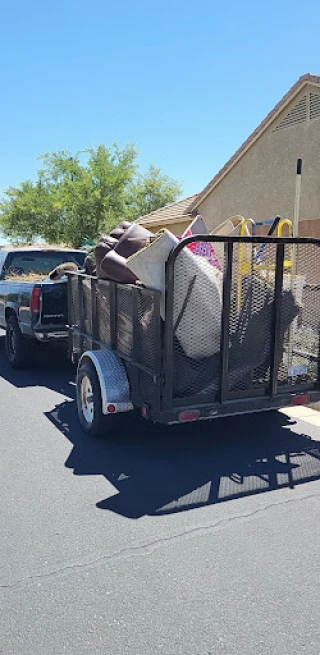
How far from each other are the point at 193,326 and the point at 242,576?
2.05 m

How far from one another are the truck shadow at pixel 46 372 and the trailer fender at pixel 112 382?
219cm

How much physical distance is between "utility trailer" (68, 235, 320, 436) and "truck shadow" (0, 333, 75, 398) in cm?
243

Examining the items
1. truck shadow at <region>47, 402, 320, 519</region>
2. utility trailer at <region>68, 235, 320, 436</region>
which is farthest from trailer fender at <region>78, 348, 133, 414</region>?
truck shadow at <region>47, 402, 320, 519</region>

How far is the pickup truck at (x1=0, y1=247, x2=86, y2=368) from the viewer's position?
26.9ft

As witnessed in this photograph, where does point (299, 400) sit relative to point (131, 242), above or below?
below

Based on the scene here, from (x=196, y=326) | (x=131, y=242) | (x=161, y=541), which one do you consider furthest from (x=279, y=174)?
(x=161, y=541)

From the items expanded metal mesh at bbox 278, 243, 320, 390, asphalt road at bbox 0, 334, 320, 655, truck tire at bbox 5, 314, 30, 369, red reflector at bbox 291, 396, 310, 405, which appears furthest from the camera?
truck tire at bbox 5, 314, 30, 369

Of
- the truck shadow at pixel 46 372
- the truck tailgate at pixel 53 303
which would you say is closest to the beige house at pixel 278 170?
the truck shadow at pixel 46 372

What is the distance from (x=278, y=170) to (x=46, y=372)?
26.2ft

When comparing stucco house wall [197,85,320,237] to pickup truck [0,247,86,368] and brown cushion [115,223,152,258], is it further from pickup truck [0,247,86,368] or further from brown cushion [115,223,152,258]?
brown cushion [115,223,152,258]

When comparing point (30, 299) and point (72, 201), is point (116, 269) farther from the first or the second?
point (72, 201)

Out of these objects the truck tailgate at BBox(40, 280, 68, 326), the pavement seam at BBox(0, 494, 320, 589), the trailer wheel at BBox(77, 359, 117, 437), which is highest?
the truck tailgate at BBox(40, 280, 68, 326)

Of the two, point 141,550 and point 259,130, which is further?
point 259,130

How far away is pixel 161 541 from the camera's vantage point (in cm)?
361
